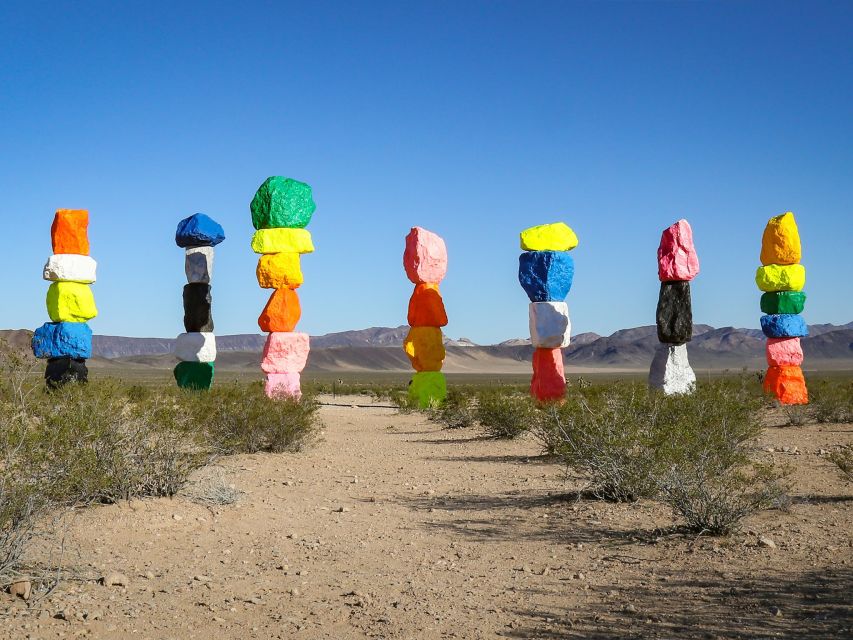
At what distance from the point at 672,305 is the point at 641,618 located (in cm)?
1380

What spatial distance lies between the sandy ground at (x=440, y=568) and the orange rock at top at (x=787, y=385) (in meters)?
12.2

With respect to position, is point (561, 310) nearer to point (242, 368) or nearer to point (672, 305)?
point (672, 305)

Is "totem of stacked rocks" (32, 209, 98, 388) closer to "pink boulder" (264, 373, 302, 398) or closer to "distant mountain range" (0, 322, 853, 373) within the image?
"pink boulder" (264, 373, 302, 398)

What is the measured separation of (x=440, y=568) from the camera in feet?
21.6

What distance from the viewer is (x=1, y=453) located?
20.8ft

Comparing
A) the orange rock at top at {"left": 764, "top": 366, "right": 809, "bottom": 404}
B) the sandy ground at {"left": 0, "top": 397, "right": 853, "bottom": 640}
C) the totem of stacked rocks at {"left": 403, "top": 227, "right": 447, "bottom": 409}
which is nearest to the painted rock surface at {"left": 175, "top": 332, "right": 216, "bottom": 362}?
the totem of stacked rocks at {"left": 403, "top": 227, "right": 447, "bottom": 409}

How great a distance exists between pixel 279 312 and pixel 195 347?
245 cm

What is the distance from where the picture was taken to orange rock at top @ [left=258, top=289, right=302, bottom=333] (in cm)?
1950

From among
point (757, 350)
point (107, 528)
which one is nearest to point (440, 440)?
point (107, 528)

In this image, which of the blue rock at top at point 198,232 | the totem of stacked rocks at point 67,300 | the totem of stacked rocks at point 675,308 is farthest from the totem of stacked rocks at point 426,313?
the totem of stacked rocks at point 67,300

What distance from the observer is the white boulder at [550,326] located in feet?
61.5

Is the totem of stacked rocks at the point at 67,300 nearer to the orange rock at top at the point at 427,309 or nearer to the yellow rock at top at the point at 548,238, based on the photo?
the orange rock at top at the point at 427,309

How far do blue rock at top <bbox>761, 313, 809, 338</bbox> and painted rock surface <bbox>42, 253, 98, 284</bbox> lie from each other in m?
17.5

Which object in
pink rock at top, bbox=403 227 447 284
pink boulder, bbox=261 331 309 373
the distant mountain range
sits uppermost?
pink rock at top, bbox=403 227 447 284
